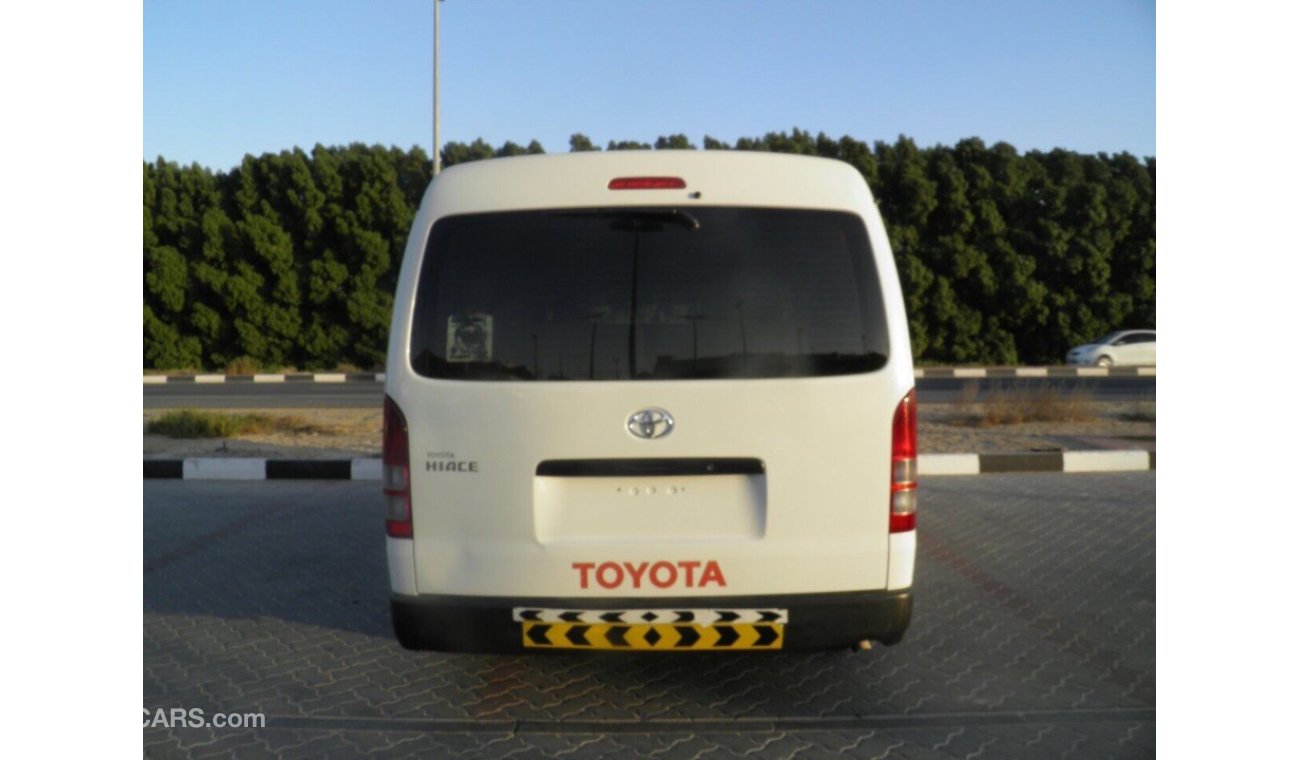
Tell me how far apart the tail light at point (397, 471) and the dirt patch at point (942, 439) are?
7661 millimetres

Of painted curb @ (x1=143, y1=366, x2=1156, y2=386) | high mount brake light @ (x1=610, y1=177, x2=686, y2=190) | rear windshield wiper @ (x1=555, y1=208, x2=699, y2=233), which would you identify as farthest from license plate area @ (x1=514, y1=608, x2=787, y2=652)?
painted curb @ (x1=143, y1=366, x2=1156, y2=386)

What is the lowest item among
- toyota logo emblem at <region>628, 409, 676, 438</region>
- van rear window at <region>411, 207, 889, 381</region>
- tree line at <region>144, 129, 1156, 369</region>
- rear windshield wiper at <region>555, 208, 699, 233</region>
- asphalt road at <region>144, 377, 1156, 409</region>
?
asphalt road at <region>144, 377, 1156, 409</region>

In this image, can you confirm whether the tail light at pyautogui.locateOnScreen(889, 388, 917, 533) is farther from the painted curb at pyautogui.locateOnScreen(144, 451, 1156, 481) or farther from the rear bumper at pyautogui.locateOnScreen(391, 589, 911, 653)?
the painted curb at pyautogui.locateOnScreen(144, 451, 1156, 481)

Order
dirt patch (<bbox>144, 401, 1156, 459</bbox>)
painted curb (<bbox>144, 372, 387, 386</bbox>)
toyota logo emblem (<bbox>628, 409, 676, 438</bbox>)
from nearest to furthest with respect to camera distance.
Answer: toyota logo emblem (<bbox>628, 409, 676, 438</bbox>)
dirt patch (<bbox>144, 401, 1156, 459</bbox>)
painted curb (<bbox>144, 372, 387, 386</bbox>)

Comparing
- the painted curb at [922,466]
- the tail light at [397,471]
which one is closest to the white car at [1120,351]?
the painted curb at [922,466]

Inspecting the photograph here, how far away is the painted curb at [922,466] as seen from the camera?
10.4 meters

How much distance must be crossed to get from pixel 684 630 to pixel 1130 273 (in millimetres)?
30938

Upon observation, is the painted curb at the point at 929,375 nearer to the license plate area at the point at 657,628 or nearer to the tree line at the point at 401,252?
the tree line at the point at 401,252

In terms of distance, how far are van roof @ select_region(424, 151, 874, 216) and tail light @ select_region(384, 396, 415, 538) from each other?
29.1 inches

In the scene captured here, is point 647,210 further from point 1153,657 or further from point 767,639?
point 1153,657

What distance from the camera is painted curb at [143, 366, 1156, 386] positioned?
27.1 metres

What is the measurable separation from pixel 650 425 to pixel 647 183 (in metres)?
0.85

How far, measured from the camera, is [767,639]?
388 centimetres
